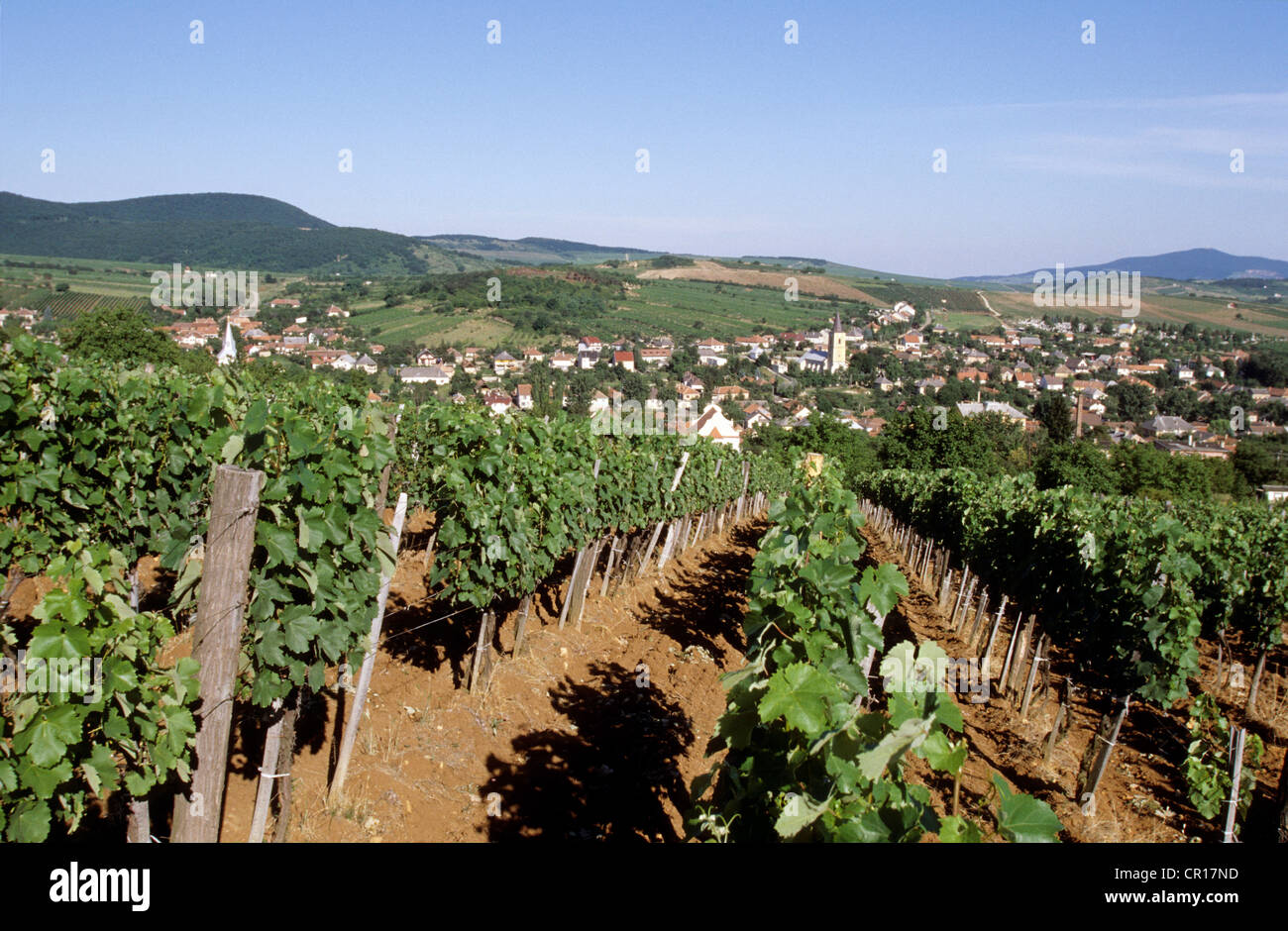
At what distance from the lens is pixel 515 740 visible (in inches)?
261

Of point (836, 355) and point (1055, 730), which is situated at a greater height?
point (836, 355)

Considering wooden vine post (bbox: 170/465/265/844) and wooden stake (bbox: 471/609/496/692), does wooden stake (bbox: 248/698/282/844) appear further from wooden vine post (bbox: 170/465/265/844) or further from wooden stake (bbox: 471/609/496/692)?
wooden stake (bbox: 471/609/496/692)

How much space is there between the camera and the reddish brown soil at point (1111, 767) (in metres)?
6.59

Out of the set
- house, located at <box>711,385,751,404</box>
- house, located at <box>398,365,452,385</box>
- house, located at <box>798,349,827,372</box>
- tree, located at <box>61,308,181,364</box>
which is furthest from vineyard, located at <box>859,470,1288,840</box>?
house, located at <box>798,349,827,372</box>

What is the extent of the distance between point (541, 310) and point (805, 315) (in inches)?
2471

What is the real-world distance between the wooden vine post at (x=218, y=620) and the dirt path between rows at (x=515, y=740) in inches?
57.7

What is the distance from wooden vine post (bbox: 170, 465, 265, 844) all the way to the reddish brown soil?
4.64 m

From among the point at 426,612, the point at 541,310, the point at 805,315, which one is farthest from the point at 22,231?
the point at 426,612

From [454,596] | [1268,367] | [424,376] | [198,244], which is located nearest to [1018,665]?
[454,596]

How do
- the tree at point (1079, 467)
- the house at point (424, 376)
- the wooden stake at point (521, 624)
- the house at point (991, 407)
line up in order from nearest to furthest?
the wooden stake at point (521, 624), the tree at point (1079, 467), the house at point (424, 376), the house at point (991, 407)

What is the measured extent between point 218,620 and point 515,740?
388 cm

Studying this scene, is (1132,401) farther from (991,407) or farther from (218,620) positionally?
(218,620)

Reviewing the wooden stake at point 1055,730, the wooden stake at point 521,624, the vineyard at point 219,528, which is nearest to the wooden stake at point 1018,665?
the wooden stake at point 1055,730

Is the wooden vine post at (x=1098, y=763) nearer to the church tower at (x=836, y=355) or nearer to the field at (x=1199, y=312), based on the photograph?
the church tower at (x=836, y=355)
